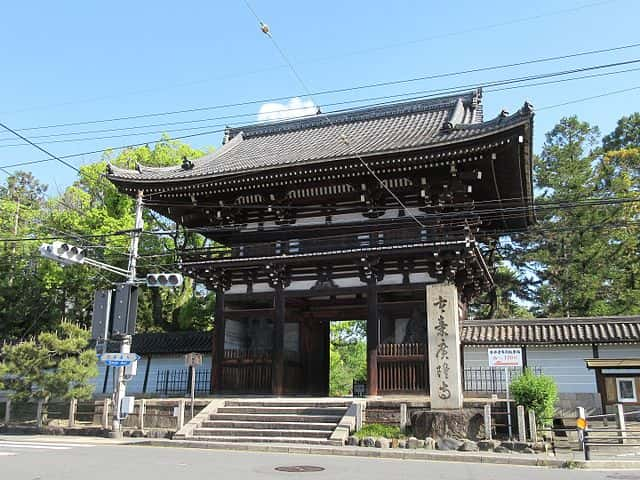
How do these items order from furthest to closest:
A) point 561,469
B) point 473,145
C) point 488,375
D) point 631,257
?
point 631,257 < point 488,375 < point 473,145 < point 561,469

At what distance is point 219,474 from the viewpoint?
9.46 metres

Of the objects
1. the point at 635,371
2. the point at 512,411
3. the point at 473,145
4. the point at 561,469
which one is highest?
the point at 473,145

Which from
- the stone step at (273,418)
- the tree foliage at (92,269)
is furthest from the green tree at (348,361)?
the stone step at (273,418)

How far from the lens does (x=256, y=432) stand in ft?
49.9

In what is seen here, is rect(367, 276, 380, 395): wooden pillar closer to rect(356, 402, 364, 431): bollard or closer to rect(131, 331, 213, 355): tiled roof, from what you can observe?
rect(356, 402, 364, 431): bollard

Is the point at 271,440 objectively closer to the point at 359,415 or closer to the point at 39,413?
the point at 359,415

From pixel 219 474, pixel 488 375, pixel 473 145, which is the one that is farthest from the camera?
pixel 488 375

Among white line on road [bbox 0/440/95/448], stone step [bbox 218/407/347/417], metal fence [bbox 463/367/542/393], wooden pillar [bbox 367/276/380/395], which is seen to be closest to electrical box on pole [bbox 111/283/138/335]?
white line on road [bbox 0/440/95/448]

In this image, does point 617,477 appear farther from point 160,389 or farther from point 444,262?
point 160,389

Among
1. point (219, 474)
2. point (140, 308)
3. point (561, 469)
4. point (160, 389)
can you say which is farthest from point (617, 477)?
point (140, 308)

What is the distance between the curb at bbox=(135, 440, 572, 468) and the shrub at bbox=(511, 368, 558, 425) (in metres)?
2.21

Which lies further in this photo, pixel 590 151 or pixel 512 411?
pixel 590 151

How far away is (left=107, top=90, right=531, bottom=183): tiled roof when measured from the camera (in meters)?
17.2

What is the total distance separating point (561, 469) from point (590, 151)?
103ft
